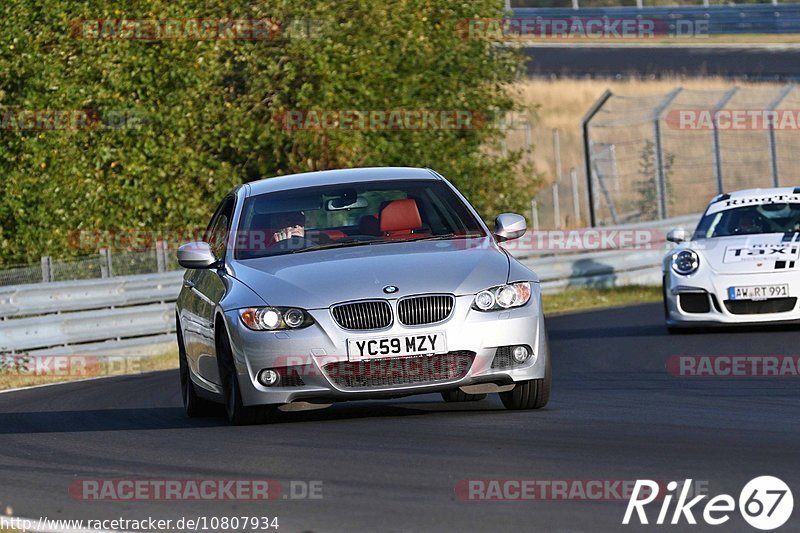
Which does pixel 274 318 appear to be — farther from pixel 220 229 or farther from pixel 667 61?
pixel 667 61

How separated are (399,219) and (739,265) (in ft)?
20.4

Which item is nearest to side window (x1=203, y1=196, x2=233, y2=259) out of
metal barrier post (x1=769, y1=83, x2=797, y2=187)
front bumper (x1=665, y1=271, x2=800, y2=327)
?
front bumper (x1=665, y1=271, x2=800, y2=327)

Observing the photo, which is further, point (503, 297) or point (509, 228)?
point (509, 228)

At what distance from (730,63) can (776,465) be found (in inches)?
1457

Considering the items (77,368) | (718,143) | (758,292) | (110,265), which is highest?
(758,292)

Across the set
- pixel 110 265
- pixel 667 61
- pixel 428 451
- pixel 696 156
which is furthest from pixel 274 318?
pixel 667 61

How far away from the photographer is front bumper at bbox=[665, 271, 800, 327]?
14695mm

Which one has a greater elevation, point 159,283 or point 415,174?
point 415,174

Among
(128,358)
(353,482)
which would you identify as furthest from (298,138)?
(353,482)

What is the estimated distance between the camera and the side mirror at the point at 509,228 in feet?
31.3

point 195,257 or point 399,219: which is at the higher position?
point 399,219

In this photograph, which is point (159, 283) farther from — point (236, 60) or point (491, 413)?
point (491, 413)

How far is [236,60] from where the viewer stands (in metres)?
25.1

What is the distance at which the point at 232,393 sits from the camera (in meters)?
9.06
